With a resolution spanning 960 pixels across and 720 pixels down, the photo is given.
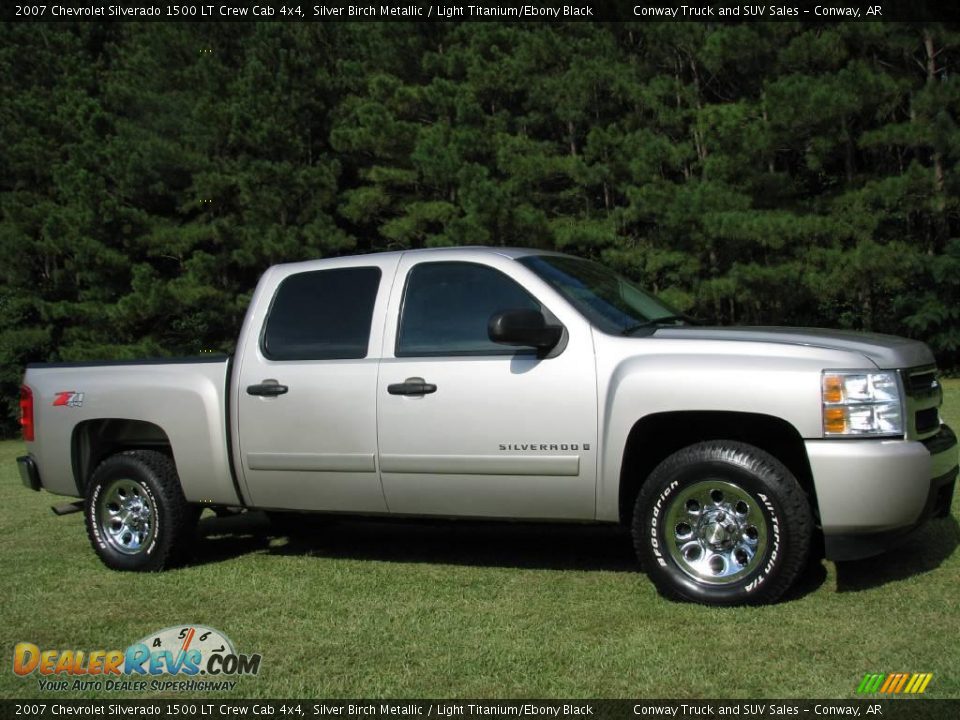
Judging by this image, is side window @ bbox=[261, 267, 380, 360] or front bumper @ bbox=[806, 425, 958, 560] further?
side window @ bbox=[261, 267, 380, 360]

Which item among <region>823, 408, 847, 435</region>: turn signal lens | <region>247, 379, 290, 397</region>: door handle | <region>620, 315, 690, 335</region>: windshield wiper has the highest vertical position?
<region>620, 315, 690, 335</region>: windshield wiper

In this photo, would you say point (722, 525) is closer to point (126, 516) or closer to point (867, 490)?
point (867, 490)

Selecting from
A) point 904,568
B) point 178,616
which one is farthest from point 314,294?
point 904,568

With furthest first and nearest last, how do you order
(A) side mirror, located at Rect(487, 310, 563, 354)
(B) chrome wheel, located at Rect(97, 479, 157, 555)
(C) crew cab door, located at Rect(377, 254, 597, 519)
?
1. (B) chrome wheel, located at Rect(97, 479, 157, 555)
2. (C) crew cab door, located at Rect(377, 254, 597, 519)
3. (A) side mirror, located at Rect(487, 310, 563, 354)

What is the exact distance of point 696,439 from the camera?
5.66 m

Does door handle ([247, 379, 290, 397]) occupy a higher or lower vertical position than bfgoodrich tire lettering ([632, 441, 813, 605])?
higher

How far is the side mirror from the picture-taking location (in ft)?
17.4

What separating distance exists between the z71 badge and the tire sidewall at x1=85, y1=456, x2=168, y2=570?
462 millimetres

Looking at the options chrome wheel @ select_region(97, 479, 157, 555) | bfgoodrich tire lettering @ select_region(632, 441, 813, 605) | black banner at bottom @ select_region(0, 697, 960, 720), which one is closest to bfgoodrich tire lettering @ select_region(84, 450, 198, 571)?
chrome wheel @ select_region(97, 479, 157, 555)

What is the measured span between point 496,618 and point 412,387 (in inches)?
53.1

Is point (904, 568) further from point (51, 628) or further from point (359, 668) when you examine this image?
point (51, 628)

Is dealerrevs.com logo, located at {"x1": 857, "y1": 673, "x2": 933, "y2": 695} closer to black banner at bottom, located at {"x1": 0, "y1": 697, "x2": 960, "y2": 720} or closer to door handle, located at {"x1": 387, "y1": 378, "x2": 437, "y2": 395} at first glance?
black banner at bottom, located at {"x1": 0, "y1": 697, "x2": 960, "y2": 720}

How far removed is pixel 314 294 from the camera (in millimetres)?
6410

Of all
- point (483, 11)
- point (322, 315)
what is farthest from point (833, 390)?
point (483, 11)
